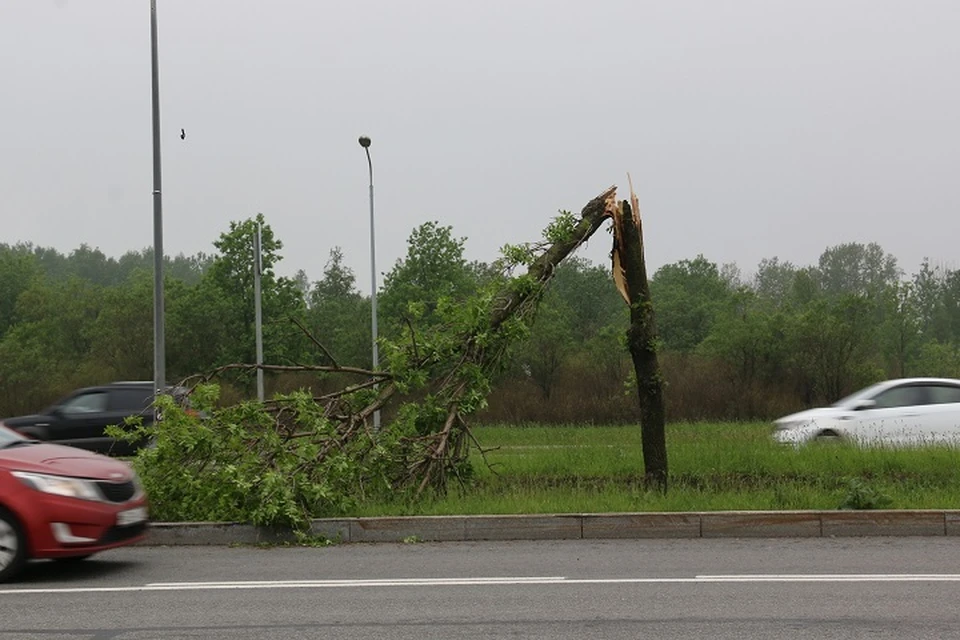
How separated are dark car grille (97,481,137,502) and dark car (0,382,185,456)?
10789mm

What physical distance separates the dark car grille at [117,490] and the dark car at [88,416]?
10.8 meters

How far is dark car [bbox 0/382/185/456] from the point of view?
1944cm

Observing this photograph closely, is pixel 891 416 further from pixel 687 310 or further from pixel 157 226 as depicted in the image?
pixel 687 310

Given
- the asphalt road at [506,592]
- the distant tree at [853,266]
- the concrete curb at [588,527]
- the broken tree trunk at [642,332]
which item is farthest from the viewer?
the distant tree at [853,266]

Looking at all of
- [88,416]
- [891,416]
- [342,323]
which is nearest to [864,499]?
[891,416]

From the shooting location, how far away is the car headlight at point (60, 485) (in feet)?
27.3

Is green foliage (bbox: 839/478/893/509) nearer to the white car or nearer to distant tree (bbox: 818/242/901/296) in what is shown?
the white car

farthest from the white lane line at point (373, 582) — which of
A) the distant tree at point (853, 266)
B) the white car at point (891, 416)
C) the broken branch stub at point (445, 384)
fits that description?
the distant tree at point (853, 266)

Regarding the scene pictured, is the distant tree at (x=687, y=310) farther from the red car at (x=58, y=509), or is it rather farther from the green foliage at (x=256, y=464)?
the red car at (x=58, y=509)

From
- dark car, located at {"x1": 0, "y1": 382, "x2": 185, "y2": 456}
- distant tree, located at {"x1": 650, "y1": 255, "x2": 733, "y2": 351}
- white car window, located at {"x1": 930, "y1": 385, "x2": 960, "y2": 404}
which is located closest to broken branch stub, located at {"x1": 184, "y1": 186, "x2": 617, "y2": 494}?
dark car, located at {"x1": 0, "y1": 382, "x2": 185, "y2": 456}

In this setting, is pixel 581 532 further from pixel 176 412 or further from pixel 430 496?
pixel 176 412

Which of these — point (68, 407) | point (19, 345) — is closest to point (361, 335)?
point (19, 345)

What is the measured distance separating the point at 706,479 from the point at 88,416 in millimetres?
12066

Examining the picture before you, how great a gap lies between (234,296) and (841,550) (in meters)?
39.7
